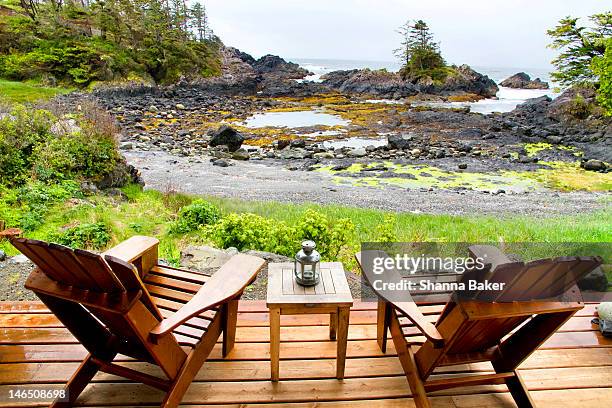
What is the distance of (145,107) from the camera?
2486 centimetres

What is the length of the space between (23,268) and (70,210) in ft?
5.42

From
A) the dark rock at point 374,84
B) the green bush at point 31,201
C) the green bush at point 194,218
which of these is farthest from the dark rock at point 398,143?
the dark rock at point 374,84

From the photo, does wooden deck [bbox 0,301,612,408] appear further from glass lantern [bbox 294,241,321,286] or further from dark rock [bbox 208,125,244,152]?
dark rock [bbox 208,125,244,152]

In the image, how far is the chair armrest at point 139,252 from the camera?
2.49 metres

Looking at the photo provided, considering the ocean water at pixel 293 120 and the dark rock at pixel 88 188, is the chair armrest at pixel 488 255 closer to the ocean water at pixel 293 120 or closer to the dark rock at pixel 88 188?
the dark rock at pixel 88 188

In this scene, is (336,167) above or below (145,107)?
below

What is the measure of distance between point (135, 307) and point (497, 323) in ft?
4.83

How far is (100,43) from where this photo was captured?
3136 cm

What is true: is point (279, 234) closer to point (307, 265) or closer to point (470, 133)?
point (307, 265)

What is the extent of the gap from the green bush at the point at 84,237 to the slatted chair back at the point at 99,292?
113 inches

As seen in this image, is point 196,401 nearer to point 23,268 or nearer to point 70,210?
point 23,268

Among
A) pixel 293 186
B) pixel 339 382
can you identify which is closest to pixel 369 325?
pixel 339 382

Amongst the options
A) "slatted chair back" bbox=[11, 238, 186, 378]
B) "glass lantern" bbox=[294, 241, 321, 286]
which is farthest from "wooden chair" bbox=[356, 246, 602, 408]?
"slatted chair back" bbox=[11, 238, 186, 378]

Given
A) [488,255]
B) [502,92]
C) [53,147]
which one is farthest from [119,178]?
[502,92]
